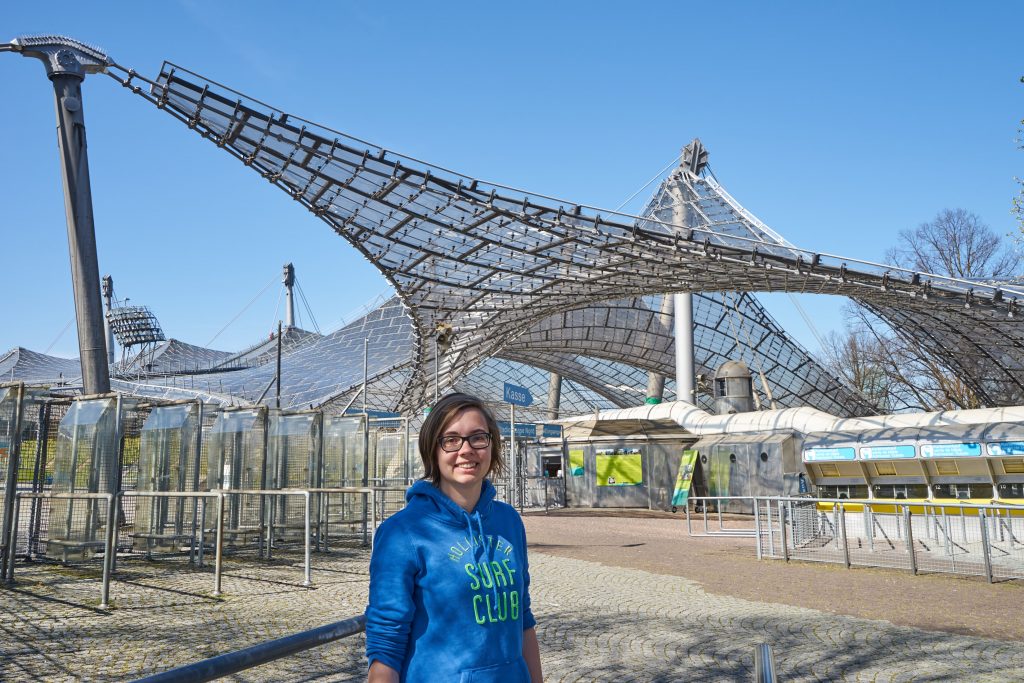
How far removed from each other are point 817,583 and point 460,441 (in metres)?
11.0

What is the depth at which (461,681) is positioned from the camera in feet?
7.95

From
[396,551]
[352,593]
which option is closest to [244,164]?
[352,593]

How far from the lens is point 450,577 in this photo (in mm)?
2467

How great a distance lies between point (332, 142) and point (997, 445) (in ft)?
56.9

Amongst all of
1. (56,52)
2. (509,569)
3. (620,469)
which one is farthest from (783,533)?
(56,52)

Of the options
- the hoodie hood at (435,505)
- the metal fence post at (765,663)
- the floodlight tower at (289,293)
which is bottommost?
the metal fence post at (765,663)

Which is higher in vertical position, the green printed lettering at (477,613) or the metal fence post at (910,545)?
the green printed lettering at (477,613)

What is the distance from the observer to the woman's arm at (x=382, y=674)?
7.75ft

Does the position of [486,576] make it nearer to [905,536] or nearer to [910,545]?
[910,545]

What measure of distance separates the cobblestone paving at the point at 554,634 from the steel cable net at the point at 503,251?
Result: 13149 millimetres

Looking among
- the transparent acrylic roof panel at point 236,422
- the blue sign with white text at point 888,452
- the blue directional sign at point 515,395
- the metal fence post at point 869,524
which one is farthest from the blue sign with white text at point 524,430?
the metal fence post at point 869,524

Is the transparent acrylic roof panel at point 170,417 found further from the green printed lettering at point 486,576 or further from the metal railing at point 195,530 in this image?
the green printed lettering at point 486,576

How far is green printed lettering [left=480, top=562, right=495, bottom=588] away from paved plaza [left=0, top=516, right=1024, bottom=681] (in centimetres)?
453

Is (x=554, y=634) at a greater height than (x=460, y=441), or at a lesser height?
lesser
